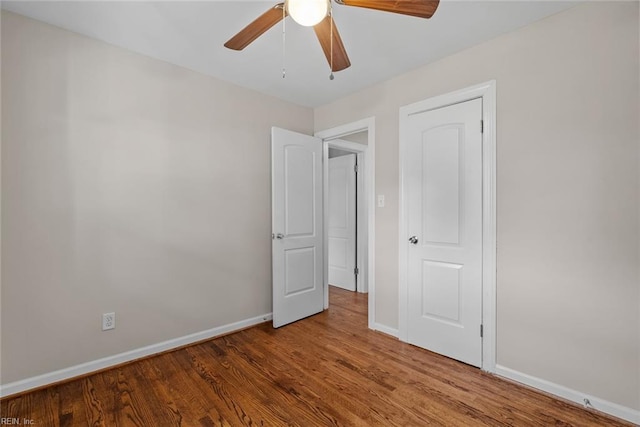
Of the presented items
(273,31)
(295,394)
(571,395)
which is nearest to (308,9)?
(273,31)

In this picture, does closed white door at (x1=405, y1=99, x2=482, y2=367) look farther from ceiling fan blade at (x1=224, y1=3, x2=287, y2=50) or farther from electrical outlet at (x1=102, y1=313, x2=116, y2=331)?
electrical outlet at (x1=102, y1=313, x2=116, y2=331)

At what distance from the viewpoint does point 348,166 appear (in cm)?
448

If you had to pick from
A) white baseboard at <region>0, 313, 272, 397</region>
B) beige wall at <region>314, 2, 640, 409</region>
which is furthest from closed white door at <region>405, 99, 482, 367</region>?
white baseboard at <region>0, 313, 272, 397</region>

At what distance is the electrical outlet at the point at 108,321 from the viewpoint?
222cm

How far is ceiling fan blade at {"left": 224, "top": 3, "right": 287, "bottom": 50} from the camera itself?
145cm

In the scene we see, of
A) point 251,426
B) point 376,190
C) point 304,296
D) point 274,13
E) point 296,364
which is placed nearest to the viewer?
point 274,13

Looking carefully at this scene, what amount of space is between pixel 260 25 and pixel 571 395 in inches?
113

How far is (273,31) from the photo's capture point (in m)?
2.08

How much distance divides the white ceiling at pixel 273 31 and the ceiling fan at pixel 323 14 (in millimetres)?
330

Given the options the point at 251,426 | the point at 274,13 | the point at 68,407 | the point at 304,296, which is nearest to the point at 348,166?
the point at 304,296

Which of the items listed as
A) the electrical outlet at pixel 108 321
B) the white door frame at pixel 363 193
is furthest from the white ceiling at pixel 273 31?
the electrical outlet at pixel 108 321

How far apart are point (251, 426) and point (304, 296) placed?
171cm

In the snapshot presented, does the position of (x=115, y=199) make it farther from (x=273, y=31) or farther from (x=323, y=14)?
(x=323, y=14)

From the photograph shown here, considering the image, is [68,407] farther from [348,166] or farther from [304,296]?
[348,166]
